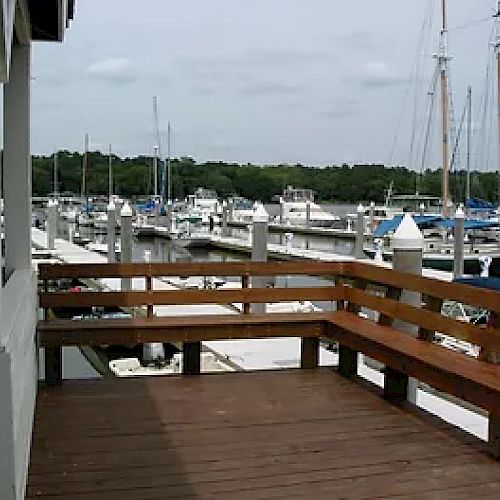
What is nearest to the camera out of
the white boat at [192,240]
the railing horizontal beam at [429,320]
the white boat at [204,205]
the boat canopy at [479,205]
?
the railing horizontal beam at [429,320]

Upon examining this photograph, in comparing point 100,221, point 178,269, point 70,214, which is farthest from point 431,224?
point 70,214

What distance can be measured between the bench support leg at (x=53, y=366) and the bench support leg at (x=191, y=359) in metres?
1.10

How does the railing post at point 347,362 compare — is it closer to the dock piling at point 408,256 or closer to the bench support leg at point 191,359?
the dock piling at point 408,256

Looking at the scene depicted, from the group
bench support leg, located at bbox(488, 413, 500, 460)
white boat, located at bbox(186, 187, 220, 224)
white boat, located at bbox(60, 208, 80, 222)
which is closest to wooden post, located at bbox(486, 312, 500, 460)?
bench support leg, located at bbox(488, 413, 500, 460)

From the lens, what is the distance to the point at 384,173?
204 ft

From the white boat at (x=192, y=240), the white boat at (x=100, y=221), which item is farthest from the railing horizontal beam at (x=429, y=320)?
the white boat at (x=100, y=221)

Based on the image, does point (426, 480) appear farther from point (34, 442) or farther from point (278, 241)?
point (278, 241)

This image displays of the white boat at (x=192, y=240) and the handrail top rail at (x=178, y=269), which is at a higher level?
the handrail top rail at (x=178, y=269)

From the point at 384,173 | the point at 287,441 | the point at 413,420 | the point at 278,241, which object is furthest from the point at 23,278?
the point at 384,173

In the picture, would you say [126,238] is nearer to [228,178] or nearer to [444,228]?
[444,228]

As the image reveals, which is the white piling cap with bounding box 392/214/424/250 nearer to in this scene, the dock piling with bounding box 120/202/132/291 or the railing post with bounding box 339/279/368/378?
the railing post with bounding box 339/279/368/378

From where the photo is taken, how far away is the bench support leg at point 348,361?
273 inches

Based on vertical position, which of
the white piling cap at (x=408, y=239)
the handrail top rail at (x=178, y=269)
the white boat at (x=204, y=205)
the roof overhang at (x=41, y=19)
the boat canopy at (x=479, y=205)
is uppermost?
the roof overhang at (x=41, y=19)

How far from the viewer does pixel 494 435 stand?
4.96 metres
